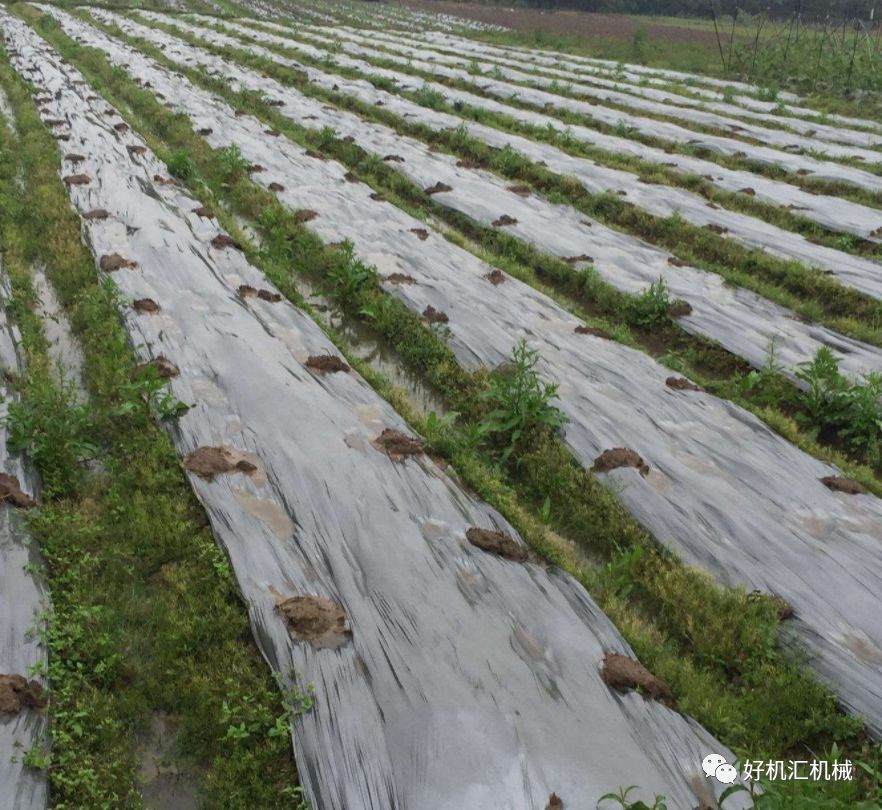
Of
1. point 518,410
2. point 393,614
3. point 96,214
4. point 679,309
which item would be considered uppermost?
point 96,214

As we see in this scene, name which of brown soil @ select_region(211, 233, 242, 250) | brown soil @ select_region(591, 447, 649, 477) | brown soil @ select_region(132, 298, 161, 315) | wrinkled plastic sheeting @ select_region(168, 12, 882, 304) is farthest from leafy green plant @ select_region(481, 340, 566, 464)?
brown soil @ select_region(211, 233, 242, 250)

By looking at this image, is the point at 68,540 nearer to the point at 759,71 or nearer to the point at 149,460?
the point at 149,460

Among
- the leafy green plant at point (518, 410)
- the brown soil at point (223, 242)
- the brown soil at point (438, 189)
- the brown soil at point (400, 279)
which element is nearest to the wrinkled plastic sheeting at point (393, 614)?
the leafy green plant at point (518, 410)

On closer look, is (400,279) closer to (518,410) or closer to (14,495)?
(518,410)

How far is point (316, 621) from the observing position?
13.0 ft

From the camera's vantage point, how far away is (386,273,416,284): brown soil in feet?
27.2

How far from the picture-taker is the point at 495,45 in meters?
29.8

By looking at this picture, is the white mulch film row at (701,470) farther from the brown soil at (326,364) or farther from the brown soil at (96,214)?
the brown soil at (96,214)

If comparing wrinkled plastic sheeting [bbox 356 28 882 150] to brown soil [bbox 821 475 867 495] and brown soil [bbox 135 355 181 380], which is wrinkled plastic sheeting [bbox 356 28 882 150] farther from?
brown soil [bbox 135 355 181 380]

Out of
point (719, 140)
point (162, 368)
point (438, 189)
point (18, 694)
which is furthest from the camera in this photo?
point (719, 140)

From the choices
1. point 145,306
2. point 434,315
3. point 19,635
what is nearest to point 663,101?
point 434,315

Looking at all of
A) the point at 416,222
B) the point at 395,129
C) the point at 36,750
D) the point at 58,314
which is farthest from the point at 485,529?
the point at 395,129

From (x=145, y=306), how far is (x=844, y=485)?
20.6 feet

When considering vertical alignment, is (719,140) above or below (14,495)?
above
